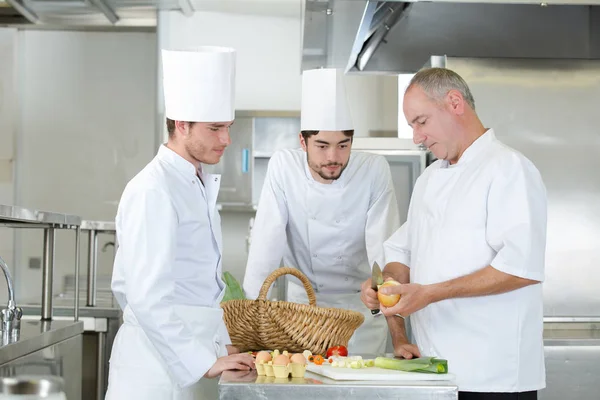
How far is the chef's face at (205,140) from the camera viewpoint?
6.59 feet

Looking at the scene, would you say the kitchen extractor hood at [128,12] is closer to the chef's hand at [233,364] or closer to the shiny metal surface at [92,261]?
the shiny metal surface at [92,261]

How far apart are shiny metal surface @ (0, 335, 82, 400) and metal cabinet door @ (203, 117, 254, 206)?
2.55m

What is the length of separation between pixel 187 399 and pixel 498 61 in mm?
1840

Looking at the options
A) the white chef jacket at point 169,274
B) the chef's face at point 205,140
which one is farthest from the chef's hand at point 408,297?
the chef's face at point 205,140

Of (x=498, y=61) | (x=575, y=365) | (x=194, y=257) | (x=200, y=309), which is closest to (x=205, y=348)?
(x=200, y=309)

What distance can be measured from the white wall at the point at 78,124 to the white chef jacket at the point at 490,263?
438cm

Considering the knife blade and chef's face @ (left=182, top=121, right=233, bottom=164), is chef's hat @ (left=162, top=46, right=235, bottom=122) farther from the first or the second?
the knife blade

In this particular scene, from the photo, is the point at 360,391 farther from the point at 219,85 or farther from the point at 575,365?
the point at 575,365

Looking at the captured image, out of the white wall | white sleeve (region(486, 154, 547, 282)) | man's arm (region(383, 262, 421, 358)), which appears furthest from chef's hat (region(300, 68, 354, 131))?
the white wall

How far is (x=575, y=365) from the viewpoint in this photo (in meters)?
2.86

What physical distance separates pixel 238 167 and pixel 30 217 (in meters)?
3.09

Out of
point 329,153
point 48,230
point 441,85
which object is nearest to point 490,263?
point 441,85

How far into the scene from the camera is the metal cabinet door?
5.76 metres

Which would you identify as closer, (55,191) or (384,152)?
(384,152)
